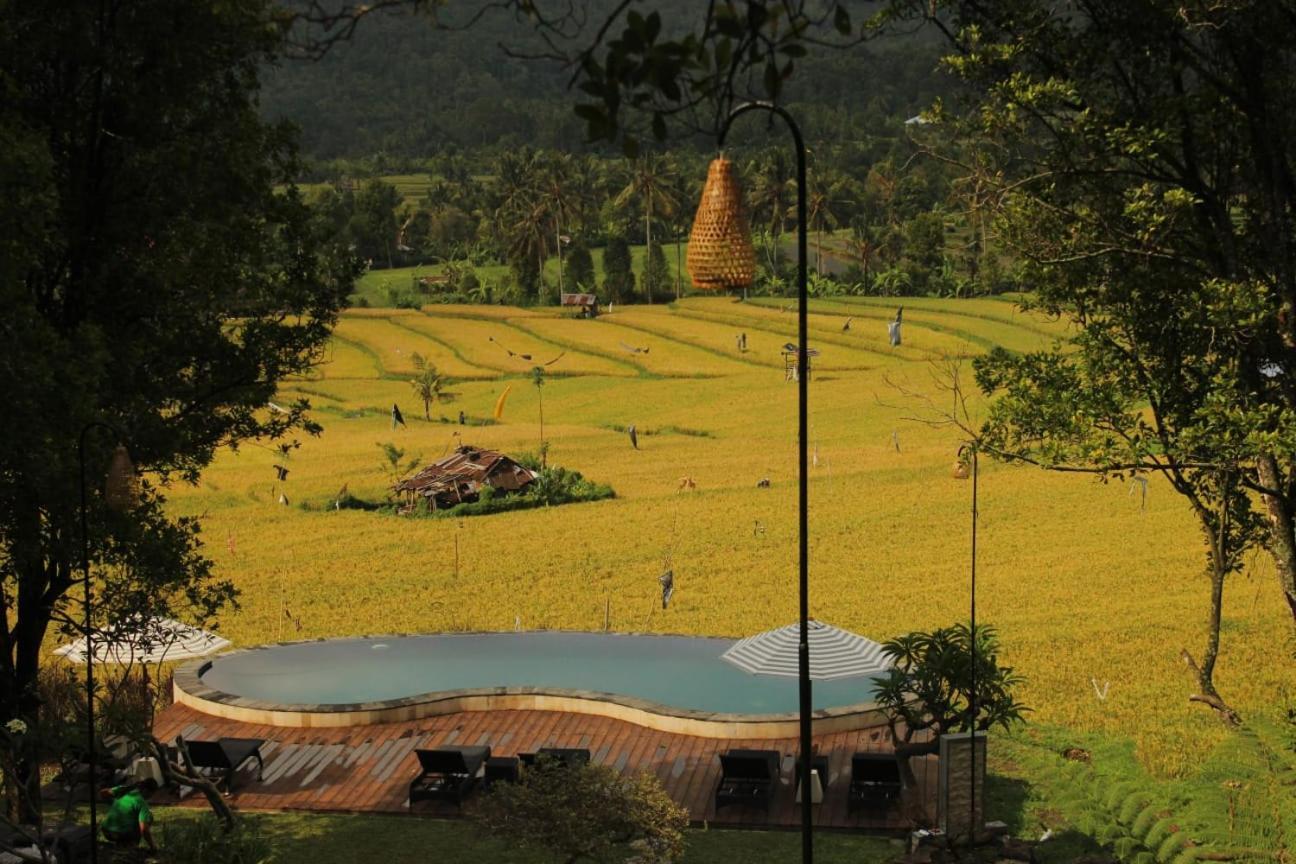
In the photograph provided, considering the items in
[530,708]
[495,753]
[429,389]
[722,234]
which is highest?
[429,389]

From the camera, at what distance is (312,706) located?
21.5m

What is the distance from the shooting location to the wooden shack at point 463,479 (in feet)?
145

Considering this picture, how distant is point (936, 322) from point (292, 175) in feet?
Answer: 204

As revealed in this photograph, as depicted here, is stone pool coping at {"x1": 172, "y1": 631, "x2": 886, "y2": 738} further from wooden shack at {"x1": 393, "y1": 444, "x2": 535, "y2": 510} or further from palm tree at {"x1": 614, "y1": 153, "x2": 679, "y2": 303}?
palm tree at {"x1": 614, "y1": 153, "x2": 679, "y2": 303}

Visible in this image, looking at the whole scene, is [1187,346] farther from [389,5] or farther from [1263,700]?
[389,5]

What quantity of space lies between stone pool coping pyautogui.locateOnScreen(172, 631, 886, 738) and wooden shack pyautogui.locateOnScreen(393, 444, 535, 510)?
20920 mm

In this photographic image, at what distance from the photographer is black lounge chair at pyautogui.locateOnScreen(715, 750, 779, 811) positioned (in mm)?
17703

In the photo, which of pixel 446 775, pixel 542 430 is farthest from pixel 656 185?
pixel 446 775

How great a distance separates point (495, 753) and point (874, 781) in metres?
5.56

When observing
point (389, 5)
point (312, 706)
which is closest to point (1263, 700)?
point (312, 706)

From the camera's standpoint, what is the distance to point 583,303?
91375 millimetres

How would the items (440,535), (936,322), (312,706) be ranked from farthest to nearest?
(936,322)
(440,535)
(312,706)

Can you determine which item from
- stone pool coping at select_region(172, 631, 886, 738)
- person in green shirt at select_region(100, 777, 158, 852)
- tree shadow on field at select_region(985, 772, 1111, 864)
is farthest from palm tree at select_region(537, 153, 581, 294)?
person in green shirt at select_region(100, 777, 158, 852)

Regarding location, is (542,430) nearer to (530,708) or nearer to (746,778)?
(530,708)
